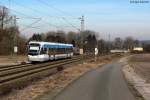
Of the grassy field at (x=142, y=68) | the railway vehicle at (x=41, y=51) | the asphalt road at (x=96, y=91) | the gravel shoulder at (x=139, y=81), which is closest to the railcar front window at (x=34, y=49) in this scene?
the railway vehicle at (x=41, y=51)

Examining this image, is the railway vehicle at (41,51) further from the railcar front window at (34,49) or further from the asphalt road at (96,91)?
the asphalt road at (96,91)

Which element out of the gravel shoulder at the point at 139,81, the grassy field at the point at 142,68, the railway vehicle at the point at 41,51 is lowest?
the grassy field at the point at 142,68

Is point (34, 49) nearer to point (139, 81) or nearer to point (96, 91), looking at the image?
point (139, 81)

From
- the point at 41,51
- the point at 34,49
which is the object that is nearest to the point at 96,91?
the point at 41,51

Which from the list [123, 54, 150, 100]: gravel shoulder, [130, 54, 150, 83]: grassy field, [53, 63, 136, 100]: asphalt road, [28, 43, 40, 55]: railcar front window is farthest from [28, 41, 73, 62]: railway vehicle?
[53, 63, 136, 100]: asphalt road

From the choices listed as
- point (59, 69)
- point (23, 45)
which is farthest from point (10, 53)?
point (59, 69)

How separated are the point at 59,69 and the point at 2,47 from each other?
49.0 metres

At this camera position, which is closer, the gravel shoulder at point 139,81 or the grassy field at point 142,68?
the gravel shoulder at point 139,81

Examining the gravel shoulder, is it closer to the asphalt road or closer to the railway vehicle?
the asphalt road

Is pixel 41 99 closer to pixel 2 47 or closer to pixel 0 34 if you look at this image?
pixel 2 47

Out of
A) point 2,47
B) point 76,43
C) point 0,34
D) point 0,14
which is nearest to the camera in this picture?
point 2,47

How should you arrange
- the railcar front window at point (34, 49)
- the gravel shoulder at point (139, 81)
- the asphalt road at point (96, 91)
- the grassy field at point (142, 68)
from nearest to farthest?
the asphalt road at point (96, 91), the gravel shoulder at point (139, 81), the grassy field at point (142, 68), the railcar front window at point (34, 49)

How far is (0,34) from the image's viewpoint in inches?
3861

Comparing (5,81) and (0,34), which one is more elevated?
(0,34)
